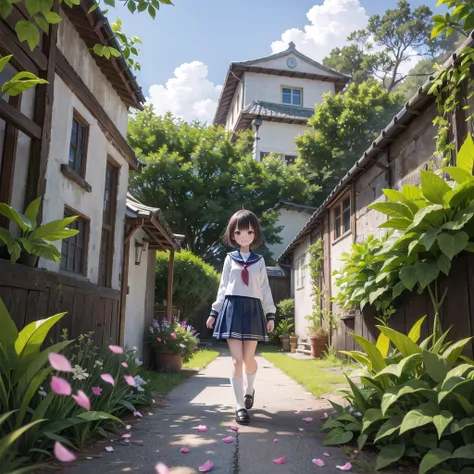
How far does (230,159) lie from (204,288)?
8.29 metres

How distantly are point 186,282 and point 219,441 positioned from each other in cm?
946

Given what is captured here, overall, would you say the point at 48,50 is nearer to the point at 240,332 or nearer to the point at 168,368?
the point at 240,332

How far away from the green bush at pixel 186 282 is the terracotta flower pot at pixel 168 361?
160 inches

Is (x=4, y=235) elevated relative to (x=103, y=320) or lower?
elevated

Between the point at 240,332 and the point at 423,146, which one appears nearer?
the point at 240,332

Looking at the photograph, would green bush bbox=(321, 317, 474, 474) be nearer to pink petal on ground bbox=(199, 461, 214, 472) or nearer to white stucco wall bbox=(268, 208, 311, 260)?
pink petal on ground bbox=(199, 461, 214, 472)

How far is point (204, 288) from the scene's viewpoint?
1290cm

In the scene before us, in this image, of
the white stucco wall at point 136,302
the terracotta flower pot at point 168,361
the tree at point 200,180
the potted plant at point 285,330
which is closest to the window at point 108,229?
the white stucco wall at point 136,302

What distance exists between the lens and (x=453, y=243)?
3.15 metres

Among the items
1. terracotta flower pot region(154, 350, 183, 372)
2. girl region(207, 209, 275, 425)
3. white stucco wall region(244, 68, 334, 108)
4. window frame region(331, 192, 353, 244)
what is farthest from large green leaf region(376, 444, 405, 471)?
white stucco wall region(244, 68, 334, 108)

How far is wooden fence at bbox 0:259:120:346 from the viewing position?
342 centimetres

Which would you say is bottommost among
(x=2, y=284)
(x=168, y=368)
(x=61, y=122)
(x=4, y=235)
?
(x=168, y=368)

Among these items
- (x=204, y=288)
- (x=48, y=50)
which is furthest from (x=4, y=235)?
(x=204, y=288)

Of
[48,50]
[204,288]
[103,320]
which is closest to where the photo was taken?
[48,50]
